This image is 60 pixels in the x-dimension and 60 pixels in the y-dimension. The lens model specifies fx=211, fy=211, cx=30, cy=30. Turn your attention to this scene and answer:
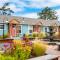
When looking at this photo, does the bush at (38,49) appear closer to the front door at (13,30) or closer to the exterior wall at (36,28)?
the front door at (13,30)

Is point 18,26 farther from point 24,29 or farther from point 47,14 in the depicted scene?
point 47,14

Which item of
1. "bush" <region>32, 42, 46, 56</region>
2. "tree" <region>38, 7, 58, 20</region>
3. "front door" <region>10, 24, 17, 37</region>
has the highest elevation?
"tree" <region>38, 7, 58, 20</region>

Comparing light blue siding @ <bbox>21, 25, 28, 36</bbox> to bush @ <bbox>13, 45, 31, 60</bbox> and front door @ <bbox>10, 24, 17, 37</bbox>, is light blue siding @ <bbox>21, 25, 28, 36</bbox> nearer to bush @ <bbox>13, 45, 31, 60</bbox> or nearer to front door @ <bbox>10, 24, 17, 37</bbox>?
front door @ <bbox>10, 24, 17, 37</bbox>

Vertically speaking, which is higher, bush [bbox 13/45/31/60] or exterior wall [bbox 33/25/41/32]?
exterior wall [bbox 33/25/41/32]

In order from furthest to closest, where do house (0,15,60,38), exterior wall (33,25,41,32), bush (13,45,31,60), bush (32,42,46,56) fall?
1. exterior wall (33,25,41,32)
2. house (0,15,60,38)
3. bush (32,42,46,56)
4. bush (13,45,31,60)

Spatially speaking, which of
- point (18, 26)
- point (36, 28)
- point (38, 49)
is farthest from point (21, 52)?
point (36, 28)

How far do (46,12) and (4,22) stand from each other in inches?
1516

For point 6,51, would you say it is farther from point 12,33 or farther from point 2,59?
point 12,33

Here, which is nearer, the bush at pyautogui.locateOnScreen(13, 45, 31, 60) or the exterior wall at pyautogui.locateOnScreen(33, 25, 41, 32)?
the bush at pyautogui.locateOnScreen(13, 45, 31, 60)

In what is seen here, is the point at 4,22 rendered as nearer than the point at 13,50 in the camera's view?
No

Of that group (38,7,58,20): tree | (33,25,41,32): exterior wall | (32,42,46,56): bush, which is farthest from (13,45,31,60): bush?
(38,7,58,20): tree

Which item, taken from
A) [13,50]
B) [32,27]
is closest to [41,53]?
[13,50]

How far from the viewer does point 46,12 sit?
70.7 m

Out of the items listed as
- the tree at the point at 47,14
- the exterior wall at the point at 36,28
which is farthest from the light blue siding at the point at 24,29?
the tree at the point at 47,14
